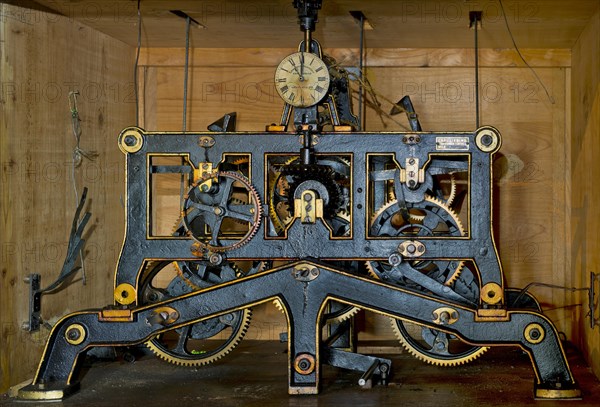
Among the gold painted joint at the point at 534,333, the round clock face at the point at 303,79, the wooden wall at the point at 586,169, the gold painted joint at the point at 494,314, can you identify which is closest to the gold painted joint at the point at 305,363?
the gold painted joint at the point at 494,314

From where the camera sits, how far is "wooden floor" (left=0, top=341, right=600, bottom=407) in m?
A: 3.37

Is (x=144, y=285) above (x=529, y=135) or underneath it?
underneath

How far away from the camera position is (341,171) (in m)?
3.68

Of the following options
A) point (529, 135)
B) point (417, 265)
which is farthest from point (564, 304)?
point (417, 265)

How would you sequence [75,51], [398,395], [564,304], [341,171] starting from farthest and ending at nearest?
[564,304], [75,51], [341,171], [398,395]

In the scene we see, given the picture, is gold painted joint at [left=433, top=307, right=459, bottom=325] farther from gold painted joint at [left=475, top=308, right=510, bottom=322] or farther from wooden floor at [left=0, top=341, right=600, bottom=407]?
wooden floor at [left=0, top=341, right=600, bottom=407]

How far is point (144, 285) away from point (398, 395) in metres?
1.01

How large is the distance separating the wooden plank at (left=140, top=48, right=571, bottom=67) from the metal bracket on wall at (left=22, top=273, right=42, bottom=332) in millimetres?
1278

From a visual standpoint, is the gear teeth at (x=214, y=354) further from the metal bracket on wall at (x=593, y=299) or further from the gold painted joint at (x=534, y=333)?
the metal bracket on wall at (x=593, y=299)

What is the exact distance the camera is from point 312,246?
3.49 m

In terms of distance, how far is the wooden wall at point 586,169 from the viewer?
3.78 metres

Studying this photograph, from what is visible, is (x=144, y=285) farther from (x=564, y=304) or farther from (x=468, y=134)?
(x=564, y=304)

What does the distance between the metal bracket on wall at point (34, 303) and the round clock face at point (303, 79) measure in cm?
116

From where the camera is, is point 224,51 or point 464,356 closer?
point 464,356
